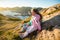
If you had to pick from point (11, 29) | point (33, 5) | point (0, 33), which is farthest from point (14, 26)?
point (33, 5)

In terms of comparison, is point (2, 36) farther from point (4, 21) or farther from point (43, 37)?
point (43, 37)

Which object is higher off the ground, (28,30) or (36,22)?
(36,22)

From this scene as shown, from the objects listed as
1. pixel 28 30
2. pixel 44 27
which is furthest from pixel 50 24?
pixel 28 30

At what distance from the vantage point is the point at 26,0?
10.3 ft

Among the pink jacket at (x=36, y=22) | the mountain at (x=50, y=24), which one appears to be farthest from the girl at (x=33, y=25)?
the mountain at (x=50, y=24)

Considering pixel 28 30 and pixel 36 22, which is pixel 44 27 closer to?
pixel 36 22

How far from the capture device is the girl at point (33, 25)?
8.90 ft

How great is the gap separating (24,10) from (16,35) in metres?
0.52

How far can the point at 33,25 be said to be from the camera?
2.76 meters

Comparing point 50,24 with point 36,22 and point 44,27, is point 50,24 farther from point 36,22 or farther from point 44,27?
point 36,22

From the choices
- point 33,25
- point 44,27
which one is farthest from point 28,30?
point 44,27

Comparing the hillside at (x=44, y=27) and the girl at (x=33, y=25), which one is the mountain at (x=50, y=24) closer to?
the hillside at (x=44, y=27)

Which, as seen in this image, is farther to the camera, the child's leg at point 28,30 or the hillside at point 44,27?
the child's leg at point 28,30

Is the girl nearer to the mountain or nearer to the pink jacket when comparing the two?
the pink jacket
